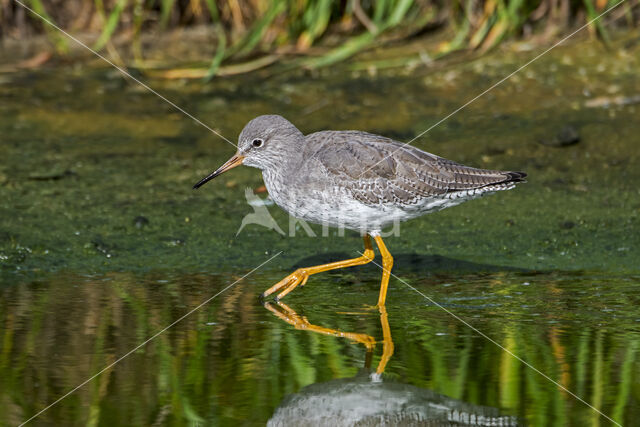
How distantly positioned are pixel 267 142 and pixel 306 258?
3.55ft

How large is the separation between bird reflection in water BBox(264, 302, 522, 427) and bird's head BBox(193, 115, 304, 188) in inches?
86.9

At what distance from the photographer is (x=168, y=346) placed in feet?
16.6

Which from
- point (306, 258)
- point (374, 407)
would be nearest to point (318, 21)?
point (306, 258)

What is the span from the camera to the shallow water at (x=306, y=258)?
4477 mm

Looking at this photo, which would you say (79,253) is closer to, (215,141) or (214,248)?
(214,248)

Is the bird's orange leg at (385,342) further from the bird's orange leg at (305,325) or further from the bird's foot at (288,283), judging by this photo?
the bird's foot at (288,283)

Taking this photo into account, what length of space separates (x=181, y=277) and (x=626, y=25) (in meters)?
6.32

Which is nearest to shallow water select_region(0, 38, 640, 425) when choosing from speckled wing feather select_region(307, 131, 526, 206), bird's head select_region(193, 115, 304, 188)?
speckled wing feather select_region(307, 131, 526, 206)

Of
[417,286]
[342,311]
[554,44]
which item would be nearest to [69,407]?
[342,311]

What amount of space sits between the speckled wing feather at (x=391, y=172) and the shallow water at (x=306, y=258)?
0.64 meters

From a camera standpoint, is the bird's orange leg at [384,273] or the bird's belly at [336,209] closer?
the bird's orange leg at [384,273]

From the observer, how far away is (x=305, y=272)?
6355 millimetres

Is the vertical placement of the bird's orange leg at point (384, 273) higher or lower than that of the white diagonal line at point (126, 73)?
lower

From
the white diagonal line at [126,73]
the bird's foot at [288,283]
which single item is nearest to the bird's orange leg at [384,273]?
the bird's foot at [288,283]
